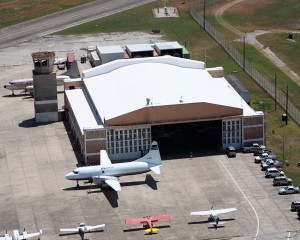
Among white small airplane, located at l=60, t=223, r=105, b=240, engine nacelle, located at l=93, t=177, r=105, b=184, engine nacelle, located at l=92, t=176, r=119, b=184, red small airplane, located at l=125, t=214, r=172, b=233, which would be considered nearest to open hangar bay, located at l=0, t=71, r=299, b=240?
white small airplane, located at l=60, t=223, r=105, b=240

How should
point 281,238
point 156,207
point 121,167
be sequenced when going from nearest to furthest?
point 281,238 < point 156,207 < point 121,167

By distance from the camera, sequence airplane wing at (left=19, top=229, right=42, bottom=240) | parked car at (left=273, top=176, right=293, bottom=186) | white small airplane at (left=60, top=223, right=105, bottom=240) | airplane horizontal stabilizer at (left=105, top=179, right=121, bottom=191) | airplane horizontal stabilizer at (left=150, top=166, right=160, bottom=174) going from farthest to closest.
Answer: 1. airplane horizontal stabilizer at (left=150, top=166, right=160, bottom=174)
2. parked car at (left=273, top=176, right=293, bottom=186)
3. airplane horizontal stabilizer at (left=105, top=179, right=121, bottom=191)
4. white small airplane at (left=60, top=223, right=105, bottom=240)
5. airplane wing at (left=19, top=229, right=42, bottom=240)

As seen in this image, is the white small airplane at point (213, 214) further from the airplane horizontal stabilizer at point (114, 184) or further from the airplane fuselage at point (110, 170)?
the airplane fuselage at point (110, 170)

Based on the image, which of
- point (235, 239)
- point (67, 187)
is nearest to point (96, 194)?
point (67, 187)

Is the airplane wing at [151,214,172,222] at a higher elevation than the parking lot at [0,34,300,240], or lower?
higher

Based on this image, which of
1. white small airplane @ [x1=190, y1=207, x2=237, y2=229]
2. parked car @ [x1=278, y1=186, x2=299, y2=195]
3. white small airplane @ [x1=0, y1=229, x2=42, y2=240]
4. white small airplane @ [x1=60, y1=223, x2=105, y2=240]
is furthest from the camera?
parked car @ [x1=278, y1=186, x2=299, y2=195]

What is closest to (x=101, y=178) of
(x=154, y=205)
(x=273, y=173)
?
(x=154, y=205)

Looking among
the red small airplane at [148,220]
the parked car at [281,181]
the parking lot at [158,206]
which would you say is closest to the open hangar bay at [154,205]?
the parking lot at [158,206]

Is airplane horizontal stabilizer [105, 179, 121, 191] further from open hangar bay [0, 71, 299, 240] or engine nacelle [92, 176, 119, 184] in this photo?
open hangar bay [0, 71, 299, 240]

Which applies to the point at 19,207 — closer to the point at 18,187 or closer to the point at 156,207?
the point at 18,187
